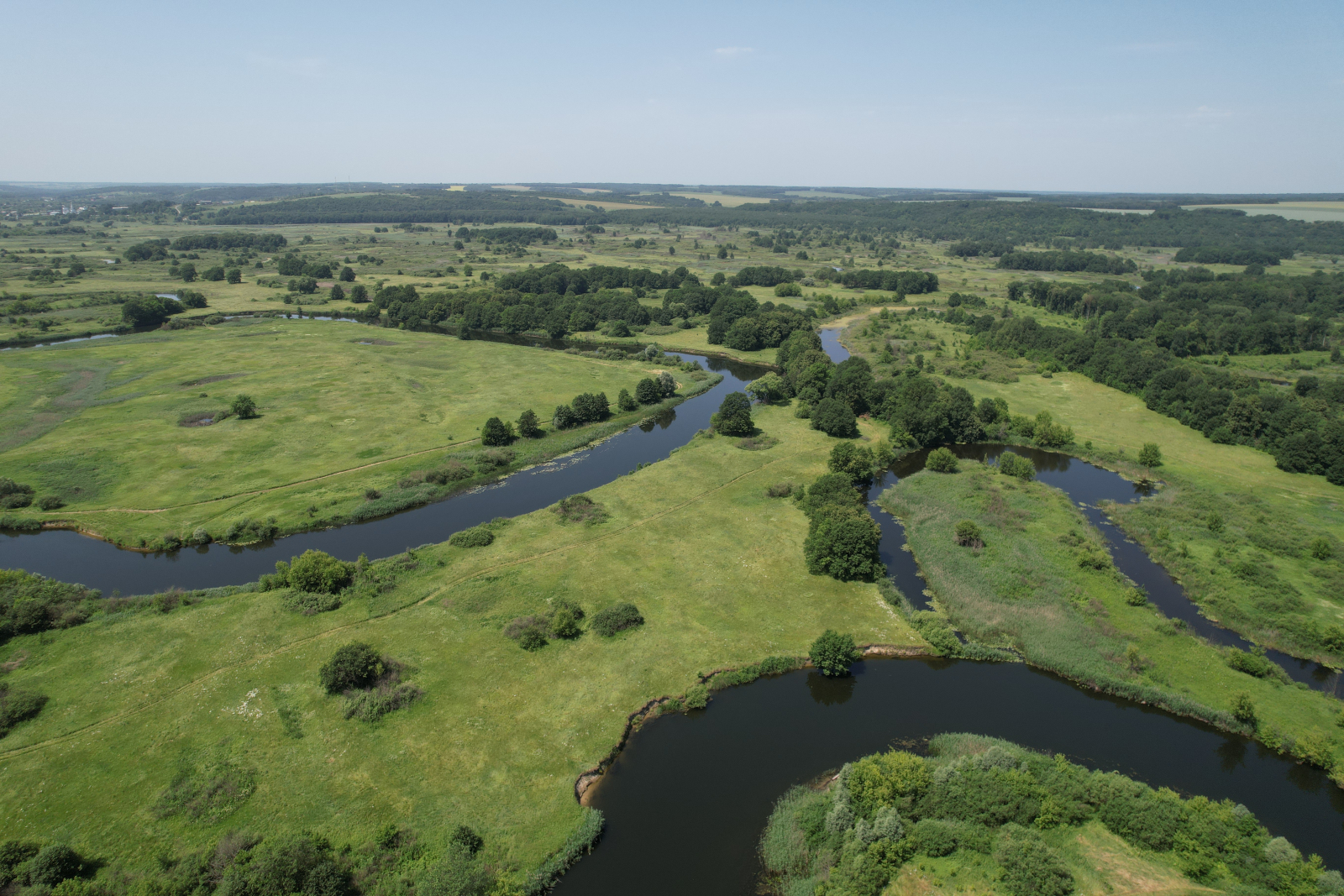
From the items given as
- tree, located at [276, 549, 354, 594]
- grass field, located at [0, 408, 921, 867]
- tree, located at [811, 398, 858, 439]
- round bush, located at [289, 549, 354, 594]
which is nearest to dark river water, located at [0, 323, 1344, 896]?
grass field, located at [0, 408, 921, 867]

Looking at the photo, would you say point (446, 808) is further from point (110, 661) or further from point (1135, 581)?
point (1135, 581)

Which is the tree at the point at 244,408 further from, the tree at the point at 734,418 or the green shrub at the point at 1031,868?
the green shrub at the point at 1031,868

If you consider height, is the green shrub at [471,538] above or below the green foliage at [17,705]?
above

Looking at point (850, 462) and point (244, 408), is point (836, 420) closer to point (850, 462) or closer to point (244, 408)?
point (850, 462)

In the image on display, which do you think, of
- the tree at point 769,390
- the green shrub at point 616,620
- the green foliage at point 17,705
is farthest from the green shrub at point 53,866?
the tree at point 769,390

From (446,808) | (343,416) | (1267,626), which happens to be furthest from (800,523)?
(343,416)
